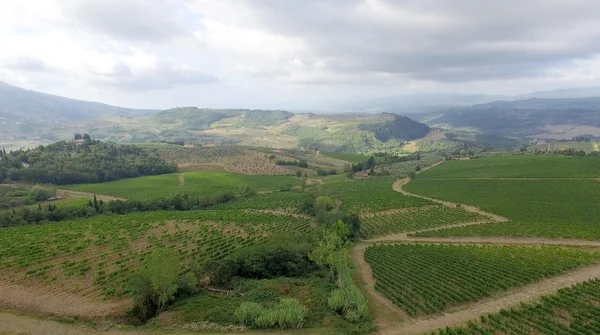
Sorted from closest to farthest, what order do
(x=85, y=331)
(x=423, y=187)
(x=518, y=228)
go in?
(x=85, y=331) < (x=518, y=228) < (x=423, y=187)

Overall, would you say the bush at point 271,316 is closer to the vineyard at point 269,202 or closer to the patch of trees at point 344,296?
the patch of trees at point 344,296

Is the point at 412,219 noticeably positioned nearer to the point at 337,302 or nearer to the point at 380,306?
the point at 380,306

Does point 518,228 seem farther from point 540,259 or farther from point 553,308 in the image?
point 553,308

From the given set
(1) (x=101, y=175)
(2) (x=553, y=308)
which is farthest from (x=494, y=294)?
(1) (x=101, y=175)

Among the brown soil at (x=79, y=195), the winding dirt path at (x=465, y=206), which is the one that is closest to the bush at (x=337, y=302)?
the winding dirt path at (x=465, y=206)

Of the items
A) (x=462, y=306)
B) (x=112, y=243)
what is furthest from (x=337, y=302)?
(x=112, y=243)

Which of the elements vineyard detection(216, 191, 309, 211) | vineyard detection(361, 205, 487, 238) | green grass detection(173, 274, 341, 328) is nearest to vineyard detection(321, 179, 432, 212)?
vineyard detection(361, 205, 487, 238)

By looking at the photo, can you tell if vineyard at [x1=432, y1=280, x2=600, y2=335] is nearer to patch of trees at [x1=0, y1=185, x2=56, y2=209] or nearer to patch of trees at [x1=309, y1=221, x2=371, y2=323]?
patch of trees at [x1=309, y1=221, x2=371, y2=323]
